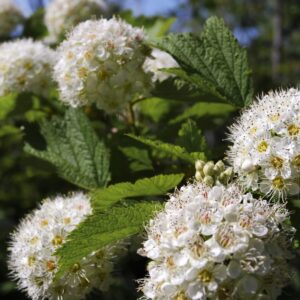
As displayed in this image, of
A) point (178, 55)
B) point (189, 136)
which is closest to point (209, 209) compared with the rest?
point (189, 136)

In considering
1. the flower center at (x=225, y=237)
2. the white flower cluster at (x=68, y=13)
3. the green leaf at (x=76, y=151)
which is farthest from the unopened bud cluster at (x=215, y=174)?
the white flower cluster at (x=68, y=13)

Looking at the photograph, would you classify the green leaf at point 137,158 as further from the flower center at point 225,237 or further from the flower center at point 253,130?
the flower center at point 225,237

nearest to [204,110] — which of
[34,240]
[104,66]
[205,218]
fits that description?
[104,66]

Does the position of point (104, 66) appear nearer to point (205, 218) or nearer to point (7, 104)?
point (7, 104)

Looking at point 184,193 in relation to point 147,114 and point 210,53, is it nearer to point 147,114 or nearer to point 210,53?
point 210,53

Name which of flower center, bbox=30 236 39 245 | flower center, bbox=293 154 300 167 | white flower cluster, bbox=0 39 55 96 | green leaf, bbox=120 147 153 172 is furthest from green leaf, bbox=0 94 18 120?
flower center, bbox=293 154 300 167

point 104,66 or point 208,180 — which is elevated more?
point 104,66
